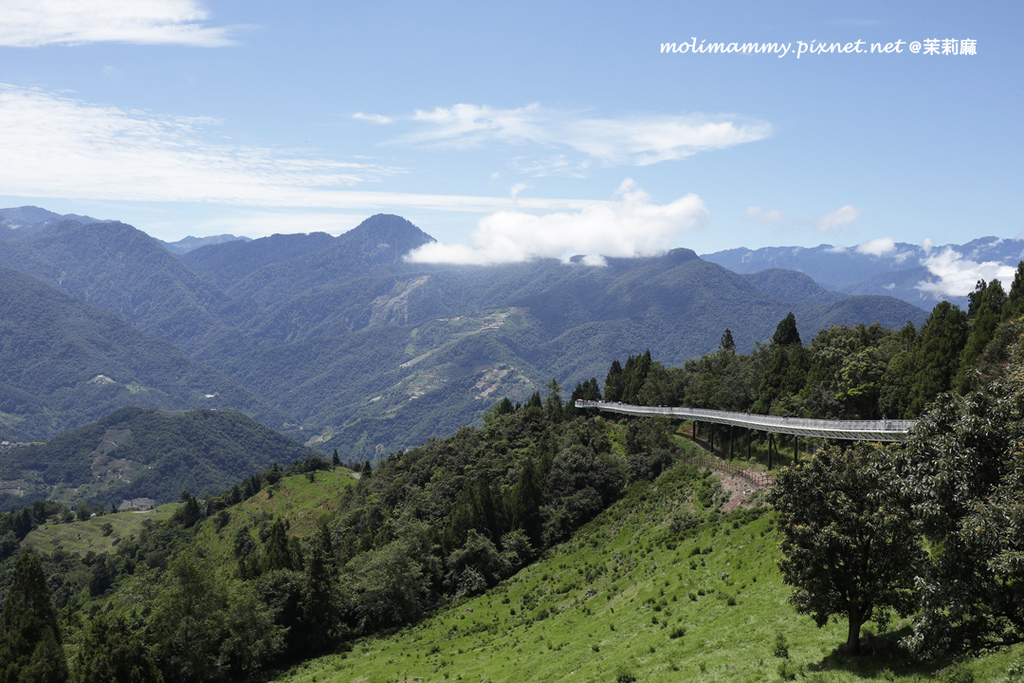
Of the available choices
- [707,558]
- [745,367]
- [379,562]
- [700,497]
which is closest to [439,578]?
[379,562]

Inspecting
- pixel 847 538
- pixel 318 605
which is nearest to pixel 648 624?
pixel 847 538

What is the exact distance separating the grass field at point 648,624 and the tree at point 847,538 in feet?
7.67

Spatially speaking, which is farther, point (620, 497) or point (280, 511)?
point (280, 511)

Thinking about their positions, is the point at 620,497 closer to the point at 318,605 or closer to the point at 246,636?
the point at 318,605

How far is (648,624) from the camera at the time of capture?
37688 millimetres

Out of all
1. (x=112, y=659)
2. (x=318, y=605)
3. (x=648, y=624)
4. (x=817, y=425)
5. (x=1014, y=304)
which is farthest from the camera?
(x=318, y=605)

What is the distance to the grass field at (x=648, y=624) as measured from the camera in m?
26.8

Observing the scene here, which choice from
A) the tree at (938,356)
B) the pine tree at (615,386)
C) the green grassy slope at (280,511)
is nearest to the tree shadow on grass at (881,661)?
the tree at (938,356)

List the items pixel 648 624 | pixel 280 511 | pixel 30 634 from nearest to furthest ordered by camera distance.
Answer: pixel 648 624
pixel 30 634
pixel 280 511

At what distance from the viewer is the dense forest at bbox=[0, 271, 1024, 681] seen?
21.1 metres

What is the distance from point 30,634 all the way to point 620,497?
2330 inches

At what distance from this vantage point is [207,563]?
202ft

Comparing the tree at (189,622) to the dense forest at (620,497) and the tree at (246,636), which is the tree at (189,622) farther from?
the tree at (246,636)

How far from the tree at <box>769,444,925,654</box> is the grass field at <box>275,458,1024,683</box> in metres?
2.34
